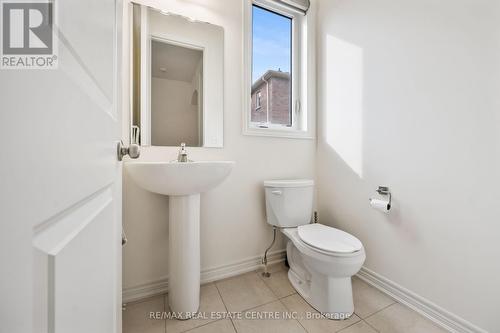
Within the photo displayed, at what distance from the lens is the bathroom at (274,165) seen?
1.41 ft

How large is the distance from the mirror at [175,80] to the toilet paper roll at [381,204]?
1109 millimetres

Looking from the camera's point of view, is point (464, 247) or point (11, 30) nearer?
point (11, 30)

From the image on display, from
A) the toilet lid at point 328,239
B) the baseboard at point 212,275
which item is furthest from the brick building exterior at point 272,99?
the baseboard at point 212,275

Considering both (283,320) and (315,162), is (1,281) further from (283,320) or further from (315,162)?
(315,162)

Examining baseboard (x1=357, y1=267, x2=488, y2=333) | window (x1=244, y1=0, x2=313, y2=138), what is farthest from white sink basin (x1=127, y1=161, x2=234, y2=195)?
baseboard (x1=357, y1=267, x2=488, y2=333)

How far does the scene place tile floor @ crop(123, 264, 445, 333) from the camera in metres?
1.13

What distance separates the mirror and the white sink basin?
394 mm

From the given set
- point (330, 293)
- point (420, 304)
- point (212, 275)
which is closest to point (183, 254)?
point (212, 275)

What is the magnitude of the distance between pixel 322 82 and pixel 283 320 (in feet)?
5.98

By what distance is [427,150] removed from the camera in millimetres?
1197

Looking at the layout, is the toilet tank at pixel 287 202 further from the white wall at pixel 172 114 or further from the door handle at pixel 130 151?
the door handle at pixel 130 151

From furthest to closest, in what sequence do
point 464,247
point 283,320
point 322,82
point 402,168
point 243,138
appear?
point 322,82
point 243,138
point 402,168
point 283,320
point 464,247

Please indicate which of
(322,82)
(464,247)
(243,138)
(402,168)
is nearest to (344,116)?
(322,82)

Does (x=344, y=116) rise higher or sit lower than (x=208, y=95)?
lower
